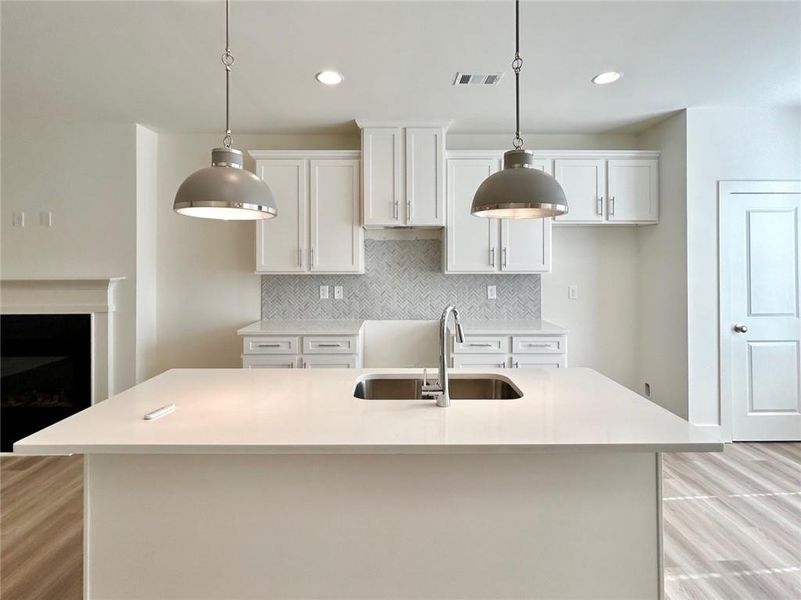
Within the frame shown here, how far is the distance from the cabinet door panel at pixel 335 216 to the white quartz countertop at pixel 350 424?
1880mm

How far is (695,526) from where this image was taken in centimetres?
246

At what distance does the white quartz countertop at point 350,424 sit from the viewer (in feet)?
4.42

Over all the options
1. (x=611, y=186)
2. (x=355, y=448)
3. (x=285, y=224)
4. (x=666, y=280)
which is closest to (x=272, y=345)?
(x=285, y=224)

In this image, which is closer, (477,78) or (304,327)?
(477,78)

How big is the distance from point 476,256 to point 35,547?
129 inches

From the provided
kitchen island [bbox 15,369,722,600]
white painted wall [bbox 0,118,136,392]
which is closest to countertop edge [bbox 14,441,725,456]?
kitchen island [bbox 15,369,722,600]

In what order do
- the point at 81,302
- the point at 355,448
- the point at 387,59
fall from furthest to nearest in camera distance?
the point at 81,302 → the point at 387,59 → the point at 355,448

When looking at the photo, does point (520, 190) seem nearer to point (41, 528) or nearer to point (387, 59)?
point (387, 59)

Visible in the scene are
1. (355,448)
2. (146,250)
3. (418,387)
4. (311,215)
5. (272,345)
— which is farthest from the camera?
(146,250)

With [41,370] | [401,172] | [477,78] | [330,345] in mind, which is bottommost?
[41,370]

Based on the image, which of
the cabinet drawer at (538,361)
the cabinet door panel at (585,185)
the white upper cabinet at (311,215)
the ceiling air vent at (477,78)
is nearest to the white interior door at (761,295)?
the cabinet door panel at (585,185)

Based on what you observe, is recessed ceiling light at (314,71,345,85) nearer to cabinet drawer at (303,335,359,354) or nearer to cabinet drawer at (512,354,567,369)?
cabinet drawer at (303,335,359,354)

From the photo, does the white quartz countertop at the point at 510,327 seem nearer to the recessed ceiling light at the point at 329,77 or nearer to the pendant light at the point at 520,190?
the pendant light at the point at 520,190

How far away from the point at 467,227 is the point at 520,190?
2.15 meters
